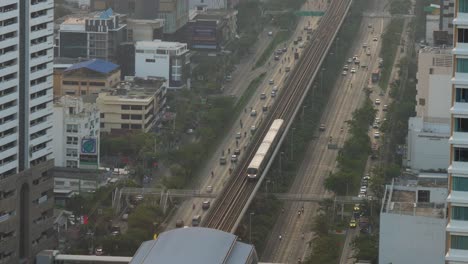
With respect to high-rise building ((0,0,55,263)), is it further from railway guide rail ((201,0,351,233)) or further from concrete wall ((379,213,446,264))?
concrete wall ((379,213,446,264))

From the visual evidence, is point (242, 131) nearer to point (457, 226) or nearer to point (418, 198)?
point (418, 198)

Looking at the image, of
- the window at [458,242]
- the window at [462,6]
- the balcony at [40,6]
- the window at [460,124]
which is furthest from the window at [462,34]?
the balcony at [40,6]

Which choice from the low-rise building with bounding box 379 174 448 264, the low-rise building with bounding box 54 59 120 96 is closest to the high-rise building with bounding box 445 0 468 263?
the low-rise building with bounding box 379 174 448 264

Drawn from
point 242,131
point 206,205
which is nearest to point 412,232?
point 206,205

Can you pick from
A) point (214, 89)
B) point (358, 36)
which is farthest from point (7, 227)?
point (358, 36)

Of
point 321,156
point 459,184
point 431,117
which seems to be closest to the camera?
point 459,184

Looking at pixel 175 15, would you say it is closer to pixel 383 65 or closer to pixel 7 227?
pixel 383 65
